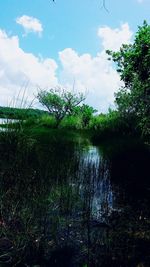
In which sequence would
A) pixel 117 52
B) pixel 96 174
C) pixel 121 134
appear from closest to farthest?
pixel 96 174, pixel 117 52, pixel 121 134

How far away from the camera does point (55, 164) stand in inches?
469

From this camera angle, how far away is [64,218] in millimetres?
7707

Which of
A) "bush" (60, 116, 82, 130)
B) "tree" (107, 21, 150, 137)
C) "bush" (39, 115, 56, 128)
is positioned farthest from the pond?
"bush" (39, 115, 56, 128)

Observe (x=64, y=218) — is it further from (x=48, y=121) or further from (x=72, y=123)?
(x=48, y=121)

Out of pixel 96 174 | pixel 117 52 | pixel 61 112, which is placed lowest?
pixel 96 174

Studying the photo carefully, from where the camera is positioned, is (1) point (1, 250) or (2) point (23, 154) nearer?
(1) point (1, 250)

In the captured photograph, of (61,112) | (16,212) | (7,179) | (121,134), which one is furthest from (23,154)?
(61,112)

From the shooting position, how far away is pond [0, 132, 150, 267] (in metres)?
6.01

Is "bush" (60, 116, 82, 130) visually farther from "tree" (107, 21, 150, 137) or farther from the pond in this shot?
the pond

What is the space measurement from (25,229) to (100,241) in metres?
1.37

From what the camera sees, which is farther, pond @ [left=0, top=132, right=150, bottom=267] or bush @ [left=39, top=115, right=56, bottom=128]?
bush @ [left=39, top=115, right=56, bottom=128]

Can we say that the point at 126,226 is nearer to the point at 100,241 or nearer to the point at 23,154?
the point at 100,241

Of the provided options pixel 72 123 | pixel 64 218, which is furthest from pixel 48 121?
pixel 64 218

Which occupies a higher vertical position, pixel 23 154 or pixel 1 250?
pixel 23 154
